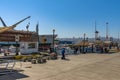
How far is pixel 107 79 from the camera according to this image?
18.8m

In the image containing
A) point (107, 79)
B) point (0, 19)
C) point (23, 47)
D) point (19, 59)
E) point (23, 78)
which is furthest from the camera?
point (23, 47)

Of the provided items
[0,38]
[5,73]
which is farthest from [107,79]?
[0,38]

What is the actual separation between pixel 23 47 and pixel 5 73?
2182 centimetres

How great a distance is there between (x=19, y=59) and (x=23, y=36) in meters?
9.34

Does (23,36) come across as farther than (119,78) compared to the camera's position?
Yes

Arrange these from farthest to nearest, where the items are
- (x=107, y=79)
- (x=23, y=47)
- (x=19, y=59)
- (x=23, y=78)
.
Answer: (x=23, y=47) < (x=19, y=59) < (x=107, y=79) < (x=23, y=78)

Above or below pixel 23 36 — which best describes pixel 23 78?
below

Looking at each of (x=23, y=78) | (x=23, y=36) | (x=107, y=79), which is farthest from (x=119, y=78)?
(x=23, y=36)

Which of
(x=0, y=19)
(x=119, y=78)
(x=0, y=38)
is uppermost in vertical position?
(x=0, y=19)

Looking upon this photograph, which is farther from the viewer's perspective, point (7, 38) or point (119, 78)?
point (7, 38)

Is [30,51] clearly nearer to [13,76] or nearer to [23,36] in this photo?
[23,36]

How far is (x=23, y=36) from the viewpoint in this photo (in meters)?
38.6

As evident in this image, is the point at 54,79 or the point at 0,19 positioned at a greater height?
the point at 0,19

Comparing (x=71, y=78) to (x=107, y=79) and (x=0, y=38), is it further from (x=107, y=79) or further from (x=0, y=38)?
(x=0, y=38)
